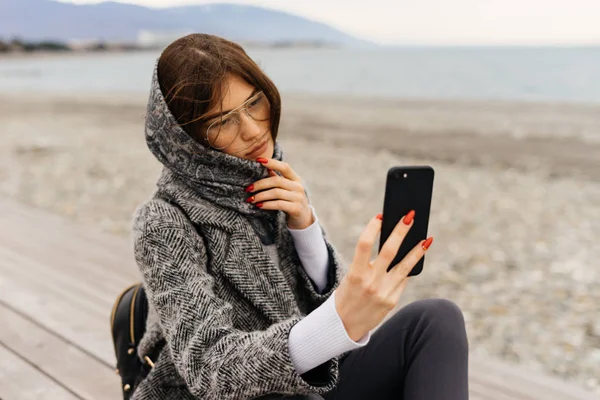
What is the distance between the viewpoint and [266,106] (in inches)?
56.9

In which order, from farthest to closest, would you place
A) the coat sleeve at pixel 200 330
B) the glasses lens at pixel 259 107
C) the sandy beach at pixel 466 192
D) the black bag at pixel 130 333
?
the sandy beach at pixel 466 192, the black bag at pixel 130 333, the glasses lens at pixel 259 107, the coat sleeve at pixel 200 330

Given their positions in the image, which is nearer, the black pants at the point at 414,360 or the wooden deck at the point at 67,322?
the black pants at the point at 414,360

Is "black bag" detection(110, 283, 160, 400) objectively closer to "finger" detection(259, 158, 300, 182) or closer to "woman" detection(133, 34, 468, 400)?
"woman" detection(133, 34, 468, 400)

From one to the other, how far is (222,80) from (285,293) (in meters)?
0.53

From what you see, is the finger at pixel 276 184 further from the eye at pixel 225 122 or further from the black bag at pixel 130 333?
the black bag at pixel 130 333

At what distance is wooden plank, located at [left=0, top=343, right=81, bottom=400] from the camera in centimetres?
215

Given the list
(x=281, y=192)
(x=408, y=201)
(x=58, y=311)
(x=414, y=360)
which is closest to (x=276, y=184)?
(x=281, y=192)

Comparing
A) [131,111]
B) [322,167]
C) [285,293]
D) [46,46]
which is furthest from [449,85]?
[46,46]

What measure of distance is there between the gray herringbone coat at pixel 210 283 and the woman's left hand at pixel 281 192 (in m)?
0.03

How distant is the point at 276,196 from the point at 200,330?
408 mm

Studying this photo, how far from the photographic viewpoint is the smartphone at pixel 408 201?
114cm

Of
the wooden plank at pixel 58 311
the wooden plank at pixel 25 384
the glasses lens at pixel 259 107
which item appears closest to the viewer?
the glasses lens at pixel 259 107

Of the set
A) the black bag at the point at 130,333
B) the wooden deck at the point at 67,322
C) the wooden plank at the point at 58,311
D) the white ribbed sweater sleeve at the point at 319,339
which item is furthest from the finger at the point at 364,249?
the wooden plank at the point at 58,311

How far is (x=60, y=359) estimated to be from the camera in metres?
2.40
